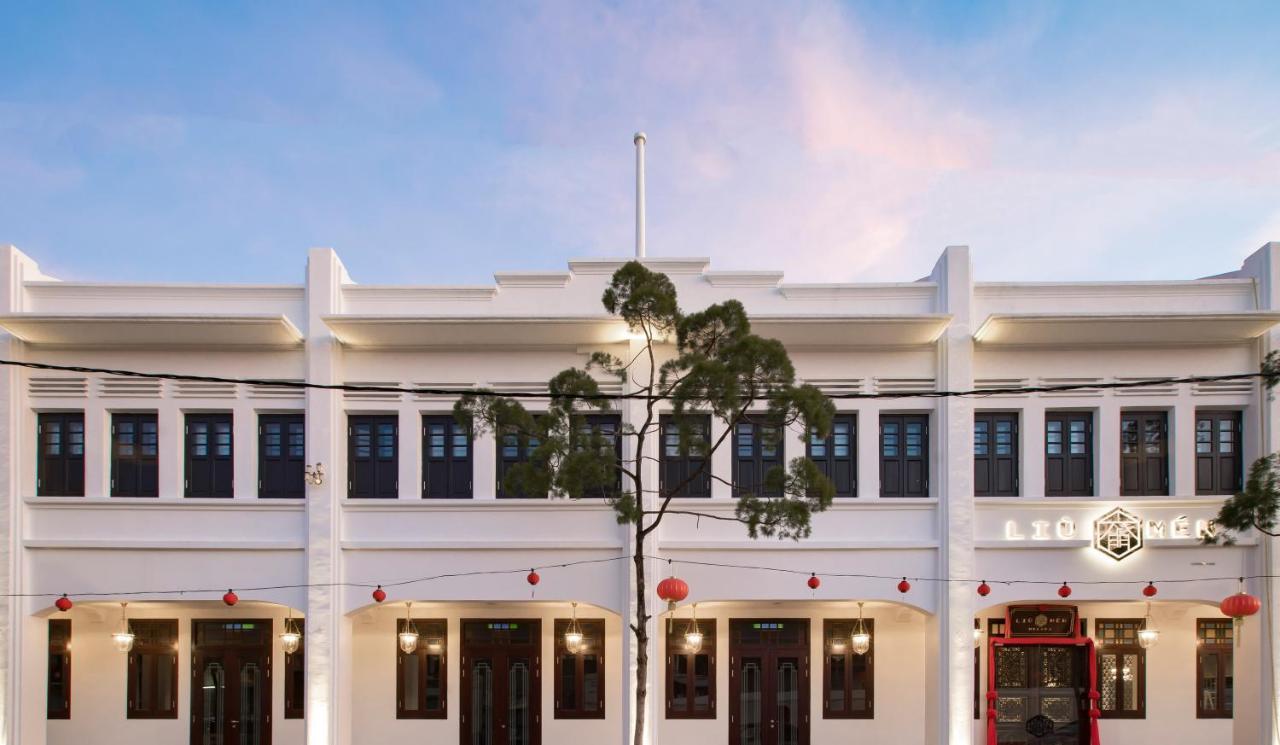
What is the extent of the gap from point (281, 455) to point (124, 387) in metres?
2.68

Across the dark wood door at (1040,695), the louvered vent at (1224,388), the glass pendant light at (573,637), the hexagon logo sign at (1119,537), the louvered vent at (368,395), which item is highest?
the louvered vent at (1224,388)

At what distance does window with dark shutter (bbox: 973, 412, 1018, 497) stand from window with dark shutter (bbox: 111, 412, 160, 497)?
13.1 metres

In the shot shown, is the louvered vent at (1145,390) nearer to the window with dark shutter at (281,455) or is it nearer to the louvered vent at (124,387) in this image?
the window with dark shutter at (281,455)

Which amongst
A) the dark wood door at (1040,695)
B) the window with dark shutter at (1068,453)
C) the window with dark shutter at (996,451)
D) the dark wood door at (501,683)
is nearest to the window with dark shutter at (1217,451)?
the window with dark shutter at (1068,453)

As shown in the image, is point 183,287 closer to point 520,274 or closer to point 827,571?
point 520,274

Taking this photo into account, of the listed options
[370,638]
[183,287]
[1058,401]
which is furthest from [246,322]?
[1058,401]

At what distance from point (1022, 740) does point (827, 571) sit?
4.85m

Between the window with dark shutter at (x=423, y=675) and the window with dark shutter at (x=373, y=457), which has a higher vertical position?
the window with dark shutter at (x=373, y=457)

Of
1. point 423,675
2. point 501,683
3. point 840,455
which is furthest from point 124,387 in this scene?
point 840,455

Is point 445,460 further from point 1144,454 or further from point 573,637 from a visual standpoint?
point 1144,454

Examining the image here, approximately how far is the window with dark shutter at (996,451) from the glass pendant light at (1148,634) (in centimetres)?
346

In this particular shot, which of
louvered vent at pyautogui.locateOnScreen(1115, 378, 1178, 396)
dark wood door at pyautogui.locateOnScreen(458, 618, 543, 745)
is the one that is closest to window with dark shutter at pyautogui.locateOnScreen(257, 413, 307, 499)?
dark wood door at pyautogui.locateOnScreen(458, 618, 543, 745)

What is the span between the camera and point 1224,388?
1191 centimetres

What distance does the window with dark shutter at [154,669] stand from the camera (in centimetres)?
1280
